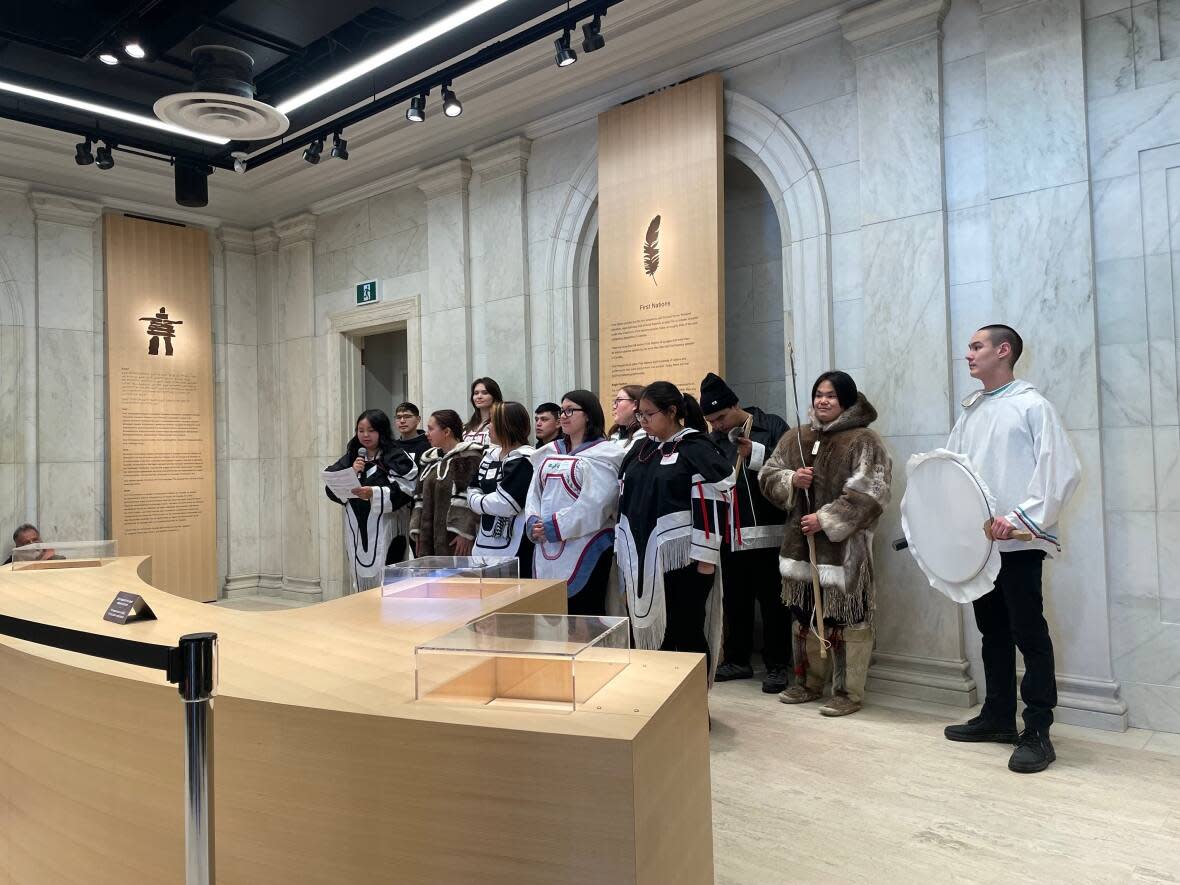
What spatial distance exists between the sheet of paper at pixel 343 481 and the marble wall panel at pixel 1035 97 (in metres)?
4.35

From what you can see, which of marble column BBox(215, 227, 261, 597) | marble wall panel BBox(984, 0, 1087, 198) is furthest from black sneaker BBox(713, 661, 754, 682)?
marble column BBox(215, 227, 261, 597)

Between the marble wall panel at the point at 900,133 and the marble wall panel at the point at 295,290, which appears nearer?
the marble wall panel at the point at 900,133

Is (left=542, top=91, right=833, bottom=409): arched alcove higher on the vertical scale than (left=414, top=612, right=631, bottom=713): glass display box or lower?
higher

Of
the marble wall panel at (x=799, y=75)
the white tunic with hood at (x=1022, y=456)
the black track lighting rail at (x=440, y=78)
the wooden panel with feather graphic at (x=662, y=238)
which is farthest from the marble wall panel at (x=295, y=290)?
the white tunic with hood at (x=1022, y=456)

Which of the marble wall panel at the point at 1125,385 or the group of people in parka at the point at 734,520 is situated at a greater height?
the marble wall panel at the point at 1125,385

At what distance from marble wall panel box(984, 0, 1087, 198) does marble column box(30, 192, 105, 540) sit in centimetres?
797

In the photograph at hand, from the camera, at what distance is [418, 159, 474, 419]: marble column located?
7.22 meters

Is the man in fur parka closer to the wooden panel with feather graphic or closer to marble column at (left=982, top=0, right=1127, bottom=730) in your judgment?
marble column at (left=982, top=0, right=1127, bottom=730)

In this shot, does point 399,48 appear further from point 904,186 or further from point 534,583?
point 534,583

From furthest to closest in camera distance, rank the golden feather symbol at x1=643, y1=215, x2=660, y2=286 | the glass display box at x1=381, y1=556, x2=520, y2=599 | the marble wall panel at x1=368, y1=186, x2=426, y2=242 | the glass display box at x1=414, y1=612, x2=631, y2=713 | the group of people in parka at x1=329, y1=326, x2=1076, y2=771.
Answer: the marble wall panel at x1=368, y1=186, x2=426, y2=242 < the golden feather symbol at x1=643, y1=215, x2=660, y2=286 < the group of people in parka at x1=329, y1=326, x2=1076, y2=771 < the glass display box at x1=381, y1=556, x2=520, y2=599 < the glass display box at x1=414, y1=612, x2=631, y2=713

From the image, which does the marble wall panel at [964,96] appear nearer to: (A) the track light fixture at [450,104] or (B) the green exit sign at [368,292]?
(A) the track light fixture at [450,104]

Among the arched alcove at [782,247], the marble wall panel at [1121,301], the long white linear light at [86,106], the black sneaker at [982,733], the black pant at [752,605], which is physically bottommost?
the black sneaker at [982,733]

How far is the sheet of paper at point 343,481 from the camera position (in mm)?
5844

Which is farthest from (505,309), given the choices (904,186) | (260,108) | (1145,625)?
(1145,625)
